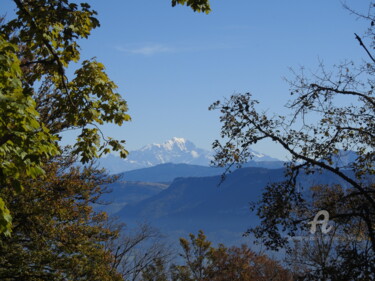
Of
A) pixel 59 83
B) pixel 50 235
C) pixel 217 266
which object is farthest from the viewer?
pixel 217 266

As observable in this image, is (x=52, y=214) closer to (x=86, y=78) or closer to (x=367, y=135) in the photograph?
(x=86, y=78)

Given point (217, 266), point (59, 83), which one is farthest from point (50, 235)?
point (217, 266)

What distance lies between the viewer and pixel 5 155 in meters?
6.03

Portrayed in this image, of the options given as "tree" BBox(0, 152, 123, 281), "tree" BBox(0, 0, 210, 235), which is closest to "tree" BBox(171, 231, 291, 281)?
"tree" BBox(0, 152, 123, 281)

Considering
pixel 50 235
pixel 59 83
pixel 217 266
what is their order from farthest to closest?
pixel 217 266, pixel 50 235, pixel 59 83

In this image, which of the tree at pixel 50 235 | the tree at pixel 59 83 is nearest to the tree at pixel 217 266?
the tree at pixel 50 235

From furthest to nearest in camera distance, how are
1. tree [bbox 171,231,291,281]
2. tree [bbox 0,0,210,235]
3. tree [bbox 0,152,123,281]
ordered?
tree [bbox 171,231,291,281], tree [bbox 0,152,123,281], tree [bbox 0,0,210,235]

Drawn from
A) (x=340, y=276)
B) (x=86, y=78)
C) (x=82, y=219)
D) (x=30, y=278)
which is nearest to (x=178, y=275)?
(x=82, y=219)

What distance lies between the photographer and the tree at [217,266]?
1689 inches

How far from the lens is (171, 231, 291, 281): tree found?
1689 inches

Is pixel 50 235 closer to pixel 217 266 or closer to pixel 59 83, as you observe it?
pixel 59 83

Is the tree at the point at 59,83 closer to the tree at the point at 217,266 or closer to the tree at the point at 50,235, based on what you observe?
the tree at the point at 50,235

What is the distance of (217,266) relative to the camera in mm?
44969

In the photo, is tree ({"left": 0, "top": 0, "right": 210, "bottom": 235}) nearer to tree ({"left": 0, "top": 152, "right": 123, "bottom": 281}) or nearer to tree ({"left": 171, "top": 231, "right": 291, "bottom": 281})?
tree ({"left": 0, "top": 152, "right": 123, "bottom": 281})
